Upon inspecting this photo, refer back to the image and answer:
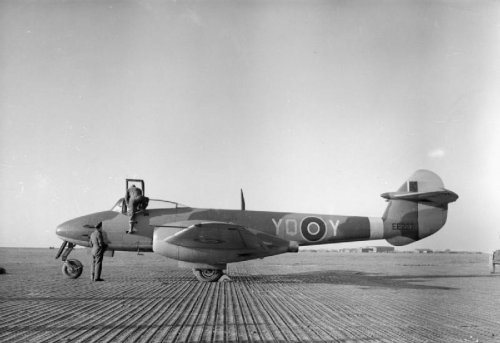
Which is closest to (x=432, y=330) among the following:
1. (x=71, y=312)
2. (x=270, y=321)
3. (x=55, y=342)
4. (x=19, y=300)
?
(x=270, y=321)

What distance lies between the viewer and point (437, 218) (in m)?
13.1

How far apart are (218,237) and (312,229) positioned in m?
3.67

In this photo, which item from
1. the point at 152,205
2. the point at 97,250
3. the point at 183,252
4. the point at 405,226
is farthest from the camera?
the point at 405,226

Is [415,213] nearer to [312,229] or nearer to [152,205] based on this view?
[312,229]

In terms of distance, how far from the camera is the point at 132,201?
36.3ft

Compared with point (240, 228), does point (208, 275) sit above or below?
below

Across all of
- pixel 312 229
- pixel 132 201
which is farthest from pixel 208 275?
pixel 312 229

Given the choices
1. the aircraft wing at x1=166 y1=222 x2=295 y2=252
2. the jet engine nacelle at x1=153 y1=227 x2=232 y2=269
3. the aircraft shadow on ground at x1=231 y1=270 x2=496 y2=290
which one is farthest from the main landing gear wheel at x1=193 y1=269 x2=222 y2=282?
the aircraft wing at x1=166 y1=222 x2=295 y2=252

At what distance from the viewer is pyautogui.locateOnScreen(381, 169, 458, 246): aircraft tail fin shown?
13.1 m

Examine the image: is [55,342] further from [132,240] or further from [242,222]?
[242,222]

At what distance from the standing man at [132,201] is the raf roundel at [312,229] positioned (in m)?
5.16

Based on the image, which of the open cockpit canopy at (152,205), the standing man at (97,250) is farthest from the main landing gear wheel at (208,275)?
the standing man at (97,250)

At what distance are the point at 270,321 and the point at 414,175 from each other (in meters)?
10.2

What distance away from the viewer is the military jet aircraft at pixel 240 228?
1026 centimetres
